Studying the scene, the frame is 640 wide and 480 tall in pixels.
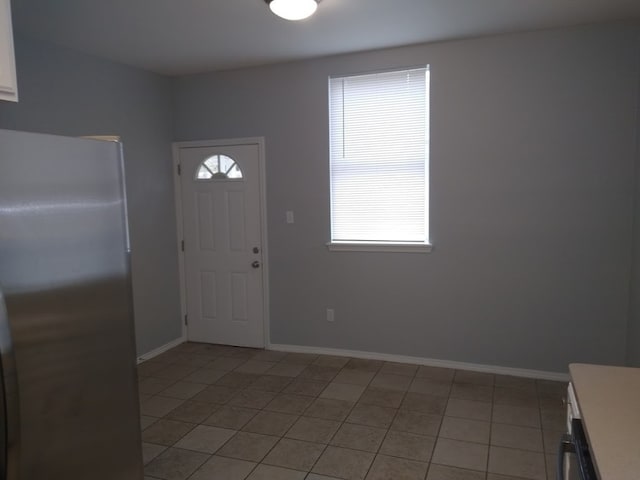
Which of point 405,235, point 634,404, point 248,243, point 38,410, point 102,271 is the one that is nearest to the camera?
point 634,404

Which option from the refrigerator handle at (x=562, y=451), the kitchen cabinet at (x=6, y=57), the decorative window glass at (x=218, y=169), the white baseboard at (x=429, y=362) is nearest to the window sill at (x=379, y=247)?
the white baseboard at (x=429, y=362)

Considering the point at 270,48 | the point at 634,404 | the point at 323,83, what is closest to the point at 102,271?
the point at 634,404

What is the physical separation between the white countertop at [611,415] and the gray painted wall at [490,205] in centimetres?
220

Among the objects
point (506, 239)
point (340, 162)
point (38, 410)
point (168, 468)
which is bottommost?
point (168, 468)

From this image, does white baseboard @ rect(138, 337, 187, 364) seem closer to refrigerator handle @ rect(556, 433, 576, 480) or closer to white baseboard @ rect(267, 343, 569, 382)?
white baseboard @ rect(267, 343, 569, 382)

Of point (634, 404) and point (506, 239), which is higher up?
point (506, 239)

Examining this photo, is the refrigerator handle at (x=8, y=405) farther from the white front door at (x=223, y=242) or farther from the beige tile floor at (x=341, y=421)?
the white front door at (x=223, y=242)

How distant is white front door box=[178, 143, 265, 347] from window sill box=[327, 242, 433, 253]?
2.59 feet

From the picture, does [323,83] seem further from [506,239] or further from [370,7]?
[506,239]

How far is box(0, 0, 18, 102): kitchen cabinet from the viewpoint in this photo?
1.77 m

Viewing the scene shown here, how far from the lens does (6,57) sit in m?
1.79

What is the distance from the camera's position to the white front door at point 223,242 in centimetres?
444

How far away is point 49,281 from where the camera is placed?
151 cm

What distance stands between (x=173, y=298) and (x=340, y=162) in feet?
7.08
